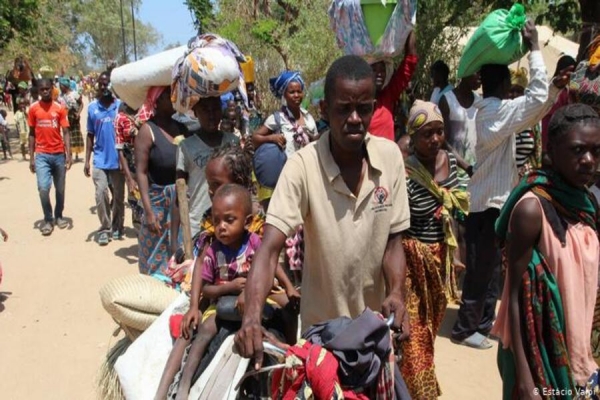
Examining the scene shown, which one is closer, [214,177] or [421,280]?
[214,177]

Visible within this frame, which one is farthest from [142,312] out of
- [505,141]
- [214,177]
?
[505,141]

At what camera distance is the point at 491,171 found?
13.6ft

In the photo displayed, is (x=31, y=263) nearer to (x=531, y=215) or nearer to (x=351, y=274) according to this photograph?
(x=351, y=274)

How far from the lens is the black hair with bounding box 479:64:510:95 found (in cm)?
394

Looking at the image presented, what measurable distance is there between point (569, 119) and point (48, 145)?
24.1 feet

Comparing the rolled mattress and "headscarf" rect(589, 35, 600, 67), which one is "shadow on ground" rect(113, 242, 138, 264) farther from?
"headscarf" rect(589, 35, 600, 67)

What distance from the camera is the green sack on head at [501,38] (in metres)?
3.71

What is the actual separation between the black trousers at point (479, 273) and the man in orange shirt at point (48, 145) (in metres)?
6.08

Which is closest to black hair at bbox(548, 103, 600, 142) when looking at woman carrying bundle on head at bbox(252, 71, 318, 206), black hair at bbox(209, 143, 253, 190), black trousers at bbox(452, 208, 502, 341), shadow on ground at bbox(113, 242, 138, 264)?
black hair at bbox(209, 143, 253, 190)

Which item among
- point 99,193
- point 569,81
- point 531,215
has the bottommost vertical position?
point 99,193

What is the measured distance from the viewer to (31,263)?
7051mm

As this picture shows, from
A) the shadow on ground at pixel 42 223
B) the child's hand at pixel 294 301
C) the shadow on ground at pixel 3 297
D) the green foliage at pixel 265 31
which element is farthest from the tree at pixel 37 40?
the child's hand at pixel 294 301

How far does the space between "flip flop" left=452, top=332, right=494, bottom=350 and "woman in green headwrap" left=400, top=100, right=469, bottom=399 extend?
1.14m

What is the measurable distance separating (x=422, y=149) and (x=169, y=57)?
191 cm
